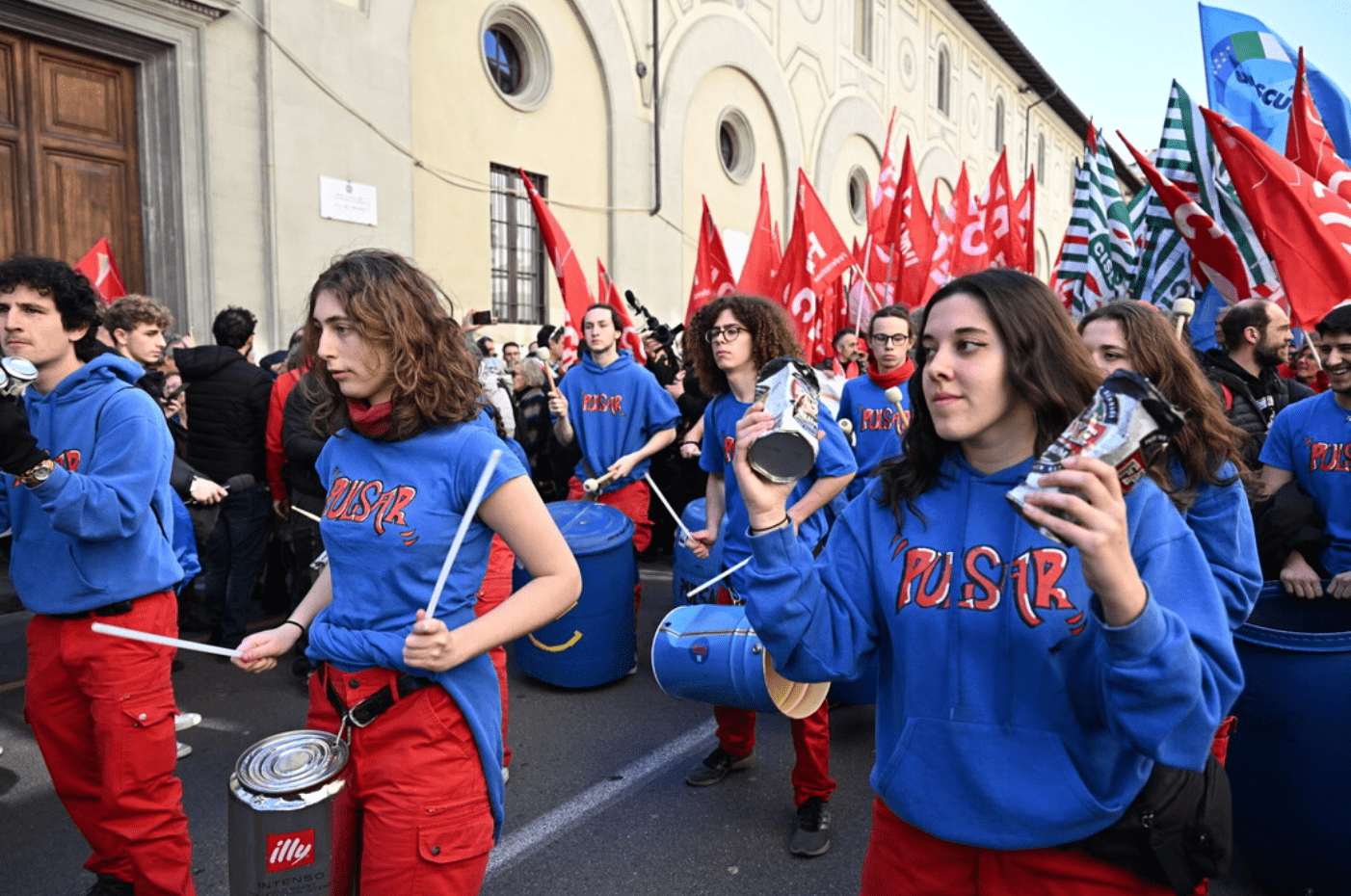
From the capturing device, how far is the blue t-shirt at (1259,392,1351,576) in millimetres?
3422

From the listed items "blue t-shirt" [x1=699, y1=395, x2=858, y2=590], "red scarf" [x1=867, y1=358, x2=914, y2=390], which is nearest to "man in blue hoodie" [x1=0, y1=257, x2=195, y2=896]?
"blue t-shirt" [x1=699, y1=395, x2=858, y2=590]

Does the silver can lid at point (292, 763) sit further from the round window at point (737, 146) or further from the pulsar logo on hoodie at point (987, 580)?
the round window at point (737, 146)

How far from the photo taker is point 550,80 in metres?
14.7

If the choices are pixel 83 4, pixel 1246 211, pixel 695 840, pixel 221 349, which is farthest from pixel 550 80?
pixel 695 840

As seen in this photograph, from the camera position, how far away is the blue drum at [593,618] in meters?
5.17

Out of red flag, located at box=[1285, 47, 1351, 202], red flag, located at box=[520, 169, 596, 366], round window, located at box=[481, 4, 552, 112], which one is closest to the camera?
red flag, located at box=[1285, 47, 1351, 202]

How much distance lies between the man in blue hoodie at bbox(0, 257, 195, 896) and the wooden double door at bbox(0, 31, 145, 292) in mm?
7787

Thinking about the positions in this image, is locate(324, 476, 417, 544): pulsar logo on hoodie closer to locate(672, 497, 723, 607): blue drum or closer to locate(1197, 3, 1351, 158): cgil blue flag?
locate(672, 497, 723, 607): blue drum

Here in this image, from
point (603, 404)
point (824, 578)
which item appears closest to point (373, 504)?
point (824, 578)

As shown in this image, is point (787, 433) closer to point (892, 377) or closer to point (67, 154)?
point (892, 377)

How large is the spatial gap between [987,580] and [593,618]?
3770 millimetres

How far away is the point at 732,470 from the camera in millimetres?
3736

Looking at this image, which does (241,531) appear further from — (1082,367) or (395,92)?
(395,92)

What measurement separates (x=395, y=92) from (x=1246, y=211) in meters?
9.95
